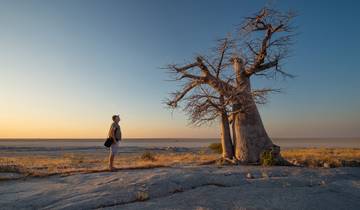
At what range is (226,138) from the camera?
47.2 feet

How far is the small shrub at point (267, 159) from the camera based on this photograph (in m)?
12.5

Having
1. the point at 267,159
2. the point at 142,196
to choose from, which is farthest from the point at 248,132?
the point at 142,196

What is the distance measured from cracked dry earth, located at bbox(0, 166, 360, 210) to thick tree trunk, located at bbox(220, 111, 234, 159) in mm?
4255

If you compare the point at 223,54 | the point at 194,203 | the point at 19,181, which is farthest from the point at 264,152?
the point at 19,181

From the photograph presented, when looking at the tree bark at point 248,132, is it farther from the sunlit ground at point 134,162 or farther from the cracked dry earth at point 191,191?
the cracked dry earth at point 191,191

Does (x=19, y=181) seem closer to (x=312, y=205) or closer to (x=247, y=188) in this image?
(x=247, y=188)

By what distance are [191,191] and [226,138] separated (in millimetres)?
6998

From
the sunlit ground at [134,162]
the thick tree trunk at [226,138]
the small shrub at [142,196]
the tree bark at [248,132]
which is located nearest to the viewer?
the small shrub at [142,196]

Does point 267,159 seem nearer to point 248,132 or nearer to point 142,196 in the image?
point 248,132

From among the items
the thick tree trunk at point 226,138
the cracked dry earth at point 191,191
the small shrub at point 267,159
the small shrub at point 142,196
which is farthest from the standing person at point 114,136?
the small shrub at point 267,159

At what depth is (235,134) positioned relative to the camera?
14.2 metres

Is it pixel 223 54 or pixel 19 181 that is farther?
pixel 223 54

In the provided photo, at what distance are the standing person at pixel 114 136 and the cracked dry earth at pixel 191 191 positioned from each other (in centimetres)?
125

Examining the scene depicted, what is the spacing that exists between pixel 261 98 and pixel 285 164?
290 cm
